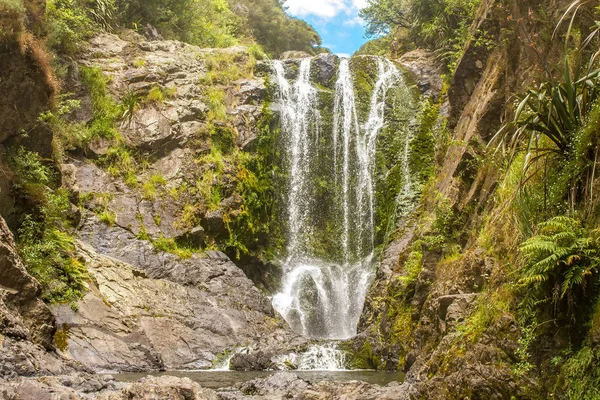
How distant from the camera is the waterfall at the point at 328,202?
14805mm

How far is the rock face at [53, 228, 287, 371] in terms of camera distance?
944cm

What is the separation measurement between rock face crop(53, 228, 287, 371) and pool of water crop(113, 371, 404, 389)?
29.8 inches

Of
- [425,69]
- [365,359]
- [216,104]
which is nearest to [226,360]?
[365,359]

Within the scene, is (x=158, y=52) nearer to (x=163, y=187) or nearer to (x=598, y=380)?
(x=163, y=187)

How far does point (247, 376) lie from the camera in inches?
355

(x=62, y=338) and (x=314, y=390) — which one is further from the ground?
(x=62, y=338)

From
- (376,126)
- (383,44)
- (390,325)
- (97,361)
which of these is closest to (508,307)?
(390,325)

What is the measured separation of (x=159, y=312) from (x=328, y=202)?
7880 mm

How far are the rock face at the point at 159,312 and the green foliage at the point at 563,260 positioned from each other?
7.18 meters

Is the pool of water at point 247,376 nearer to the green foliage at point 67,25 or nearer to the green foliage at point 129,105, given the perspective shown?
the green foliage at point 129,105

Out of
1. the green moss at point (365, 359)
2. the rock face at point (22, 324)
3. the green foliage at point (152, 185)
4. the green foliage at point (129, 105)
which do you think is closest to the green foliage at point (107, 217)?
the green foliage at point (152, 185)

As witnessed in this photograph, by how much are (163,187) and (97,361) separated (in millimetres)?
6966

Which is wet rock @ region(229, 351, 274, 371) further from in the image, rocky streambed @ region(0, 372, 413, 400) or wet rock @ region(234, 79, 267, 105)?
wet rock @ region(234, 79, 267, 105)

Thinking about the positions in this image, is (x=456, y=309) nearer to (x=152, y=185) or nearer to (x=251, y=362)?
(x=251, y=362)
